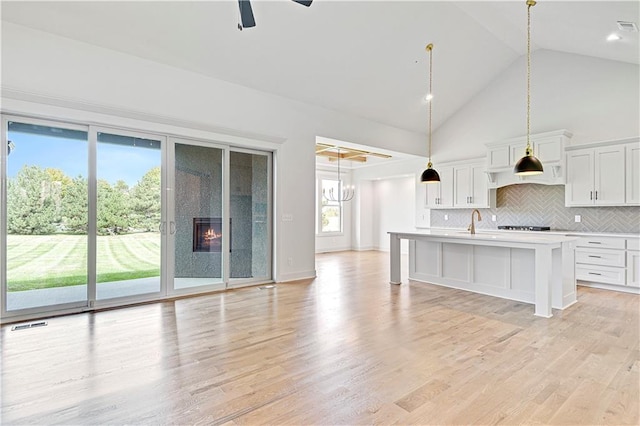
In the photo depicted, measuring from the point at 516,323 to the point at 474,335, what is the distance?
28.3 inches

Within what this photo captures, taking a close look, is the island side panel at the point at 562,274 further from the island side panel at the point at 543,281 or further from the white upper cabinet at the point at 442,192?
the white upper cabinet at the point at 442,192

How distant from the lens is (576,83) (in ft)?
19.8

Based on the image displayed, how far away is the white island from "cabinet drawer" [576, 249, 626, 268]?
1352 millimetres

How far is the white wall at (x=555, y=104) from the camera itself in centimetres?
555

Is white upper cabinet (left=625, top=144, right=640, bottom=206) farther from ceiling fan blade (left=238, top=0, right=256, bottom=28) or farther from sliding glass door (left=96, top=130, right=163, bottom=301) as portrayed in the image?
sliding glass door (left=96, top=130, right=163, bottom=301)

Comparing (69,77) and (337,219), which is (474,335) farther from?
(337,219)

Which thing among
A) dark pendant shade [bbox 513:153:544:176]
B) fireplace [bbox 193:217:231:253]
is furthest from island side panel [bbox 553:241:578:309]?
fireplace [bbox 193:217:231:253]

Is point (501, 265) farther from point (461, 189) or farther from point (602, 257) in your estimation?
point (461, 189)

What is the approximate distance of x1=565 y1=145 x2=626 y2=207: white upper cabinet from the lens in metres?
5.33

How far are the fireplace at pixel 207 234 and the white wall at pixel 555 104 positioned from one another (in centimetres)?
574

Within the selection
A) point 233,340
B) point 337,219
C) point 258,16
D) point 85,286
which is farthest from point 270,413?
point 337,219

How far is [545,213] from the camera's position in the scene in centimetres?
643

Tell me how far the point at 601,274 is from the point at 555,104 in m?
3.23

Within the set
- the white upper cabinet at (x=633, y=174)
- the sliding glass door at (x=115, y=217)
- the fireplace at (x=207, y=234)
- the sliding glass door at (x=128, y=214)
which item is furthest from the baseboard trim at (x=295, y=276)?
the white upper cabinet at (x=633, y=174)
